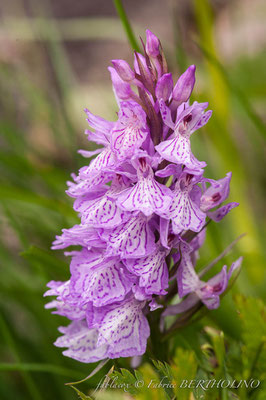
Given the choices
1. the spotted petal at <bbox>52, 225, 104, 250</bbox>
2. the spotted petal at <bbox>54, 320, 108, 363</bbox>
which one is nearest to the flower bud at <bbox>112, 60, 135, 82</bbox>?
the spotted petal at <bbox>52, 225, 104, 250</bbox>

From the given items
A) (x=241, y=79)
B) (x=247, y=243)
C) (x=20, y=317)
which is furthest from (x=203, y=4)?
(x=20, y=317)

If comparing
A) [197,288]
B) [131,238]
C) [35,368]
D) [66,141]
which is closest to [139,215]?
[131,238]

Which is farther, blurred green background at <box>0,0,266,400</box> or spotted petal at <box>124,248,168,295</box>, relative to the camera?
blurred green background at <box>0,0,266,400</box>

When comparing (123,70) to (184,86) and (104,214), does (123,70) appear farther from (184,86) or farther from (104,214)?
(104,214)

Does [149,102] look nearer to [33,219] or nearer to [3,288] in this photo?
[3,288]

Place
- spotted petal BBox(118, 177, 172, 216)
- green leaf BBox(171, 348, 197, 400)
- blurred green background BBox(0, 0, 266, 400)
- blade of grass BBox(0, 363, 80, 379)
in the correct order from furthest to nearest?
blurred green background BBox(0, 0, 266, 400)
blade of grass BBox(0, 363, 80, 379)
spotted petal BBox(118, 177, 172, 216)
green leaf BBox(171, 348, 197, 400)

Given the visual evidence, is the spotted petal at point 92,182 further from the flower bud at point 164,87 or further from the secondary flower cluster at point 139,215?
the flower bud at point 164,87

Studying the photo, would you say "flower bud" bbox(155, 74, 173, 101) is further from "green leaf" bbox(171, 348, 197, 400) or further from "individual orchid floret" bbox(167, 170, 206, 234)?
"green leaf" bbox(171, 348, 197, 400)
